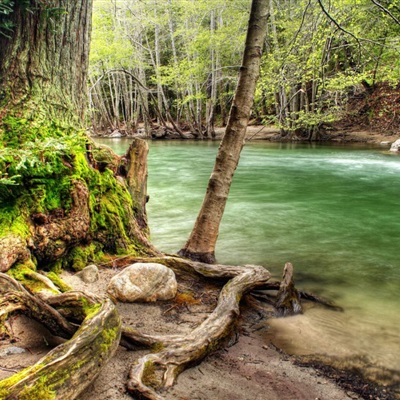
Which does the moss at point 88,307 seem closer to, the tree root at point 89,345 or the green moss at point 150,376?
the tree root at point 89,345

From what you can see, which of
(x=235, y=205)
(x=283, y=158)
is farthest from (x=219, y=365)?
(x=283, y=158)

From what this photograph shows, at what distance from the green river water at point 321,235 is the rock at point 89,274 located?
1751 millimetres

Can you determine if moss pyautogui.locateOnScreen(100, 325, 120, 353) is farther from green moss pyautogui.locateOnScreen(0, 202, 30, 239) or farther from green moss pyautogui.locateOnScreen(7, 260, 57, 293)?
green moss pyautogui.locateOnScreen(0, 202, 30, 239)

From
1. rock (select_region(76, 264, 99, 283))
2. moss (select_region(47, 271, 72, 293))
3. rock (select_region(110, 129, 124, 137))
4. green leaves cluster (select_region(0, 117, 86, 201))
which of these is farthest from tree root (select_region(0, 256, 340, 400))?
rock (select_region(110, 129, 124, 137))

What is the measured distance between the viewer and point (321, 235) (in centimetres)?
757

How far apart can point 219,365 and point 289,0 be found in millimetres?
29934

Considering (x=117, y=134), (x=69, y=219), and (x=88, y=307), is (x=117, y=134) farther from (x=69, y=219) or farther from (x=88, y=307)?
(x=88, y=307)

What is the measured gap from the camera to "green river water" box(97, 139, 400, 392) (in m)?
3.65

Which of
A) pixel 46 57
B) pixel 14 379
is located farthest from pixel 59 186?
pixel 14 379

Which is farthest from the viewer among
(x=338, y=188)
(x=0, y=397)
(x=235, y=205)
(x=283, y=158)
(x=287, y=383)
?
(x=283, y=158)

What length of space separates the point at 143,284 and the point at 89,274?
0.54 meters

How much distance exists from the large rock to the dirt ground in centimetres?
8

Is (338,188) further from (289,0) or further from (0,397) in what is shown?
(289,0)

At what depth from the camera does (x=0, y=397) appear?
5.73 ft
